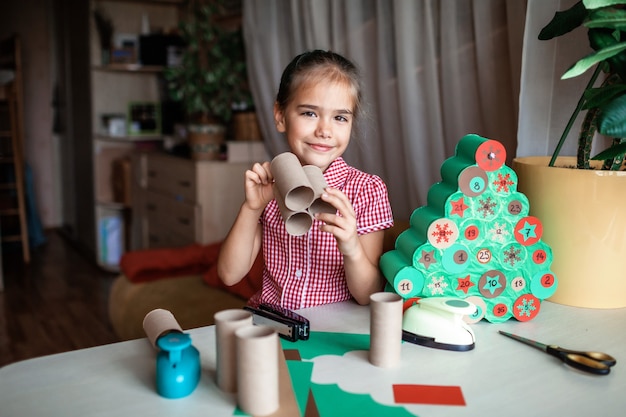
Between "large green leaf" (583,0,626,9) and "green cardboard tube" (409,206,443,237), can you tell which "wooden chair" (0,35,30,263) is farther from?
"large green leaf" (583,0,626,9)

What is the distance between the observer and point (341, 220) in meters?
1.08

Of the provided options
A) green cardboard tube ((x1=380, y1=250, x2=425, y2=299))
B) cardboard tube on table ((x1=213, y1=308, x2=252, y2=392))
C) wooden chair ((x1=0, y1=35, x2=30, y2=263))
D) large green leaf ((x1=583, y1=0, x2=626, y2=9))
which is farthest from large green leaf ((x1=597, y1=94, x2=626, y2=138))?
wooden chair ((x1=0, y1=35, x2=30, y2=263))

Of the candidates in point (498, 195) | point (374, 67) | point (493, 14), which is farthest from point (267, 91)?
point (498, 195)

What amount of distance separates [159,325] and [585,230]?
0.83 m

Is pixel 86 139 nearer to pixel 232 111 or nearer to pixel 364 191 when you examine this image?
pixel 232 111

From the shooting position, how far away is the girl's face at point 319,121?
131 centimetres

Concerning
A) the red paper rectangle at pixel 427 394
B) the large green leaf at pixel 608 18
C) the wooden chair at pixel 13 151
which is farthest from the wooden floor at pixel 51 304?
the large green leaf at pixel 608 18

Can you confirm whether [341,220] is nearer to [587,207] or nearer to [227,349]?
[227,349]

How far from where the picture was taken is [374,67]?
7.67 ft

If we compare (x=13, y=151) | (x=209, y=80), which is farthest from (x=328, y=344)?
(x=13, y=151)

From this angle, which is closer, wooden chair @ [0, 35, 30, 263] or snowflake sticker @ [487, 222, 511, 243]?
snowflake sticker @ [487, 222, 511, 243]

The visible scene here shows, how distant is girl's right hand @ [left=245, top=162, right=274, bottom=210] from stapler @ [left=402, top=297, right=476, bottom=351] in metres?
0.37

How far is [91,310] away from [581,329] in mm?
2967

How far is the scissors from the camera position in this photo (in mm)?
904
